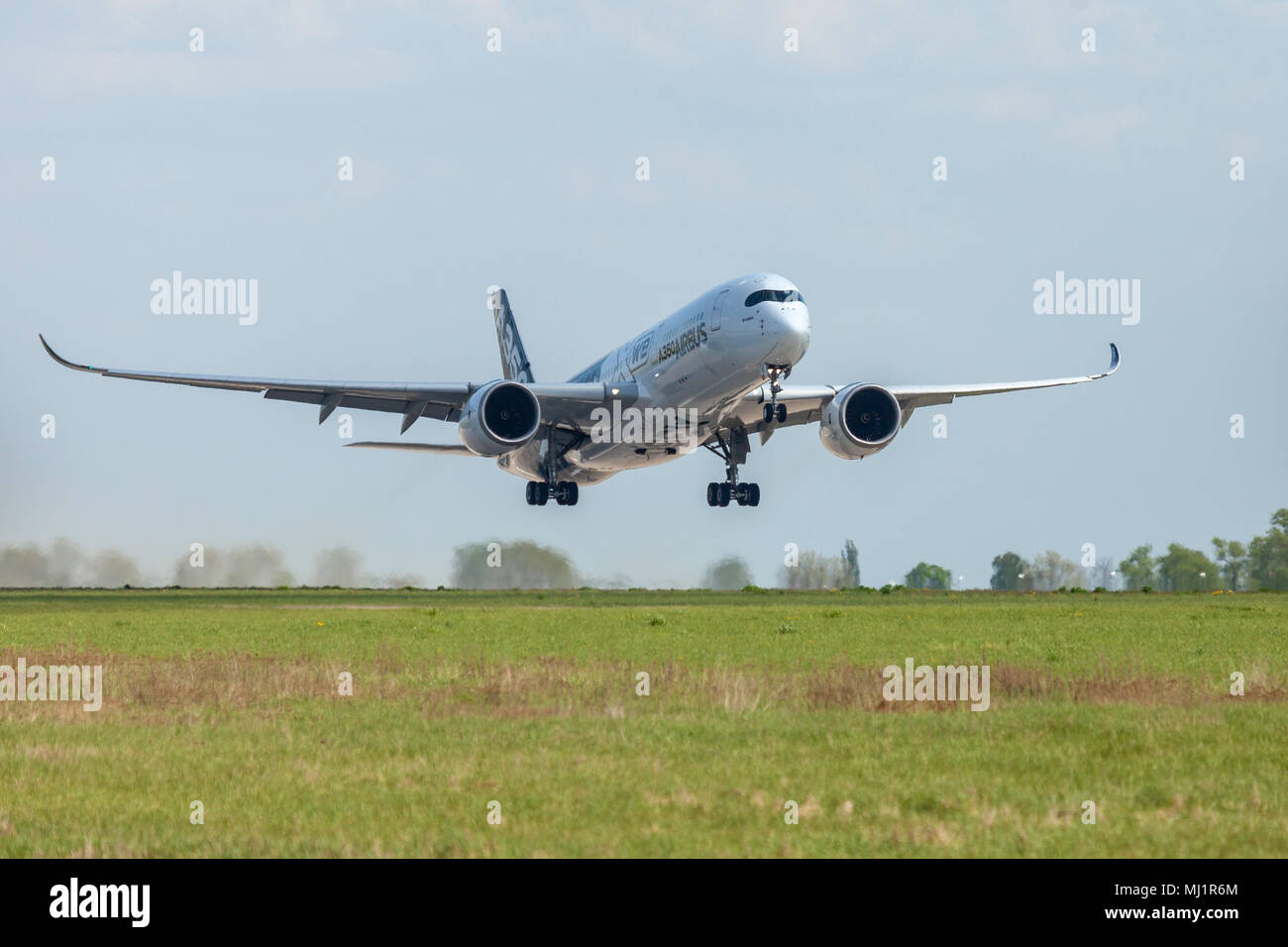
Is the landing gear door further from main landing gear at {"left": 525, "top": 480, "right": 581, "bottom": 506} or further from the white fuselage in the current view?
main landing gear at {"left": 525, "top": 480, "right": 581, "bottom": 506}

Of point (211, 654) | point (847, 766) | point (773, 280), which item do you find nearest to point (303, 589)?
point (773, 280)

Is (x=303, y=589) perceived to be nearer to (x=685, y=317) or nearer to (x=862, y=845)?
(x=685, y=317)

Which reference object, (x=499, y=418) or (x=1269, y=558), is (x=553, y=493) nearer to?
(x=499, y=418)

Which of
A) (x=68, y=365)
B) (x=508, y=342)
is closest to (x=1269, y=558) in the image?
(x=508, y=342)

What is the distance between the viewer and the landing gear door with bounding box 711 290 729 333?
146ft

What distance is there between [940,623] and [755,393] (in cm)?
1250

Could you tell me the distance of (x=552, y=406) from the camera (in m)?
52.7

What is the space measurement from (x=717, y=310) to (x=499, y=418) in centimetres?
884

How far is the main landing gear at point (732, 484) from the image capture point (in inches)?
2193

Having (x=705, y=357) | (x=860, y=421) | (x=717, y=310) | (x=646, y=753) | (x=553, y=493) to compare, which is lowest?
(x=646, y=753)

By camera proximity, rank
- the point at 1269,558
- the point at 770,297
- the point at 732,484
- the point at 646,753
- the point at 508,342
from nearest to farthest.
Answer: the point at 646,753 < the point at 770,297 < the point at 732,484 < the point at 508,342 < the point at 1269,558

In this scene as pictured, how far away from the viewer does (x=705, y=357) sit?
148 ft

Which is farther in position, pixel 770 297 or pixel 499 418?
pixel 499 418

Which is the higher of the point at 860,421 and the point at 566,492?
the point at 860,421
